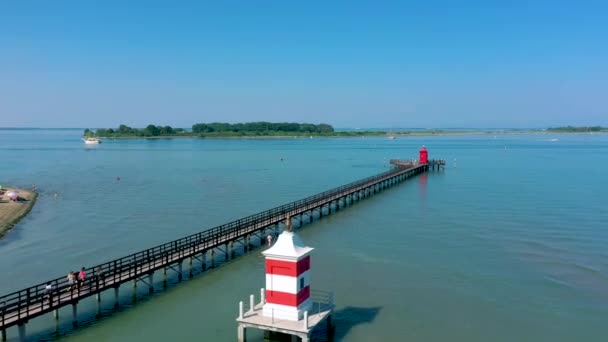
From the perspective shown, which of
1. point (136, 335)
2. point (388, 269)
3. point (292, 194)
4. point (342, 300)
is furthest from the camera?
point (292, 194)

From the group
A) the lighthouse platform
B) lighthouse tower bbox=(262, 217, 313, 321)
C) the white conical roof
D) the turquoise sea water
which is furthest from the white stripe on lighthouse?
the turquoise sea water

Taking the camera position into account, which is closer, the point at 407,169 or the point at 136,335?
the point at 136,335

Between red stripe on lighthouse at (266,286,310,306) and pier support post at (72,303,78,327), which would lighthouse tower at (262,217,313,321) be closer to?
red stripe on lighthouse at (266,286,310,306)

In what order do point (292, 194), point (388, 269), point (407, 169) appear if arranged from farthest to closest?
point (407, 169) → point (292, 194) → point (388, 269)

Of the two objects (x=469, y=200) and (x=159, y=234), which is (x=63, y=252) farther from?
(x=469, y=200)

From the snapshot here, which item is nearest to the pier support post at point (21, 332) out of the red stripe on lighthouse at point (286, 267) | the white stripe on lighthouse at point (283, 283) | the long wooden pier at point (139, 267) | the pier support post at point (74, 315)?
the long wooden pier at point (139, 267)

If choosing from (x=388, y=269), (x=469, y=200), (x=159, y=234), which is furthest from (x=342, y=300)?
(x=469, y=200)
